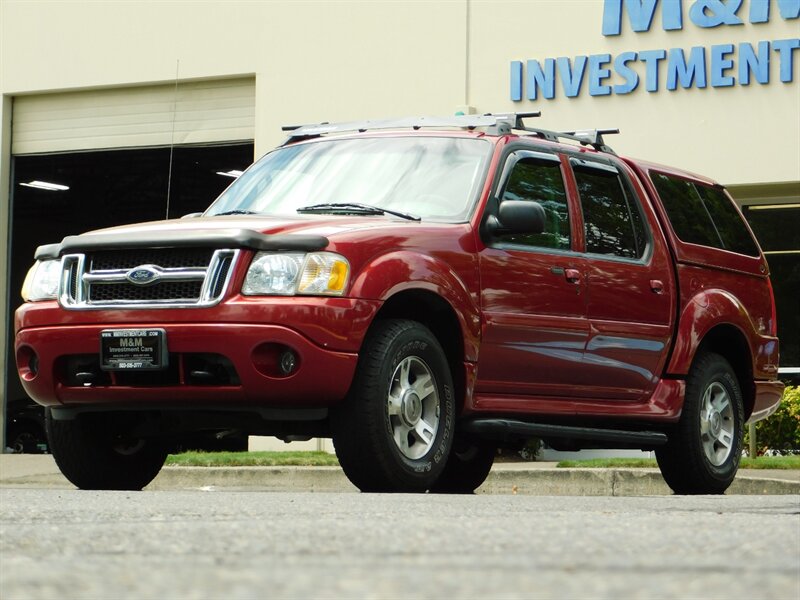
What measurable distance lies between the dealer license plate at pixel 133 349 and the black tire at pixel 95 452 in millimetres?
783

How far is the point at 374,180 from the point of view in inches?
326

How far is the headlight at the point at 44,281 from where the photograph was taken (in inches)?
305

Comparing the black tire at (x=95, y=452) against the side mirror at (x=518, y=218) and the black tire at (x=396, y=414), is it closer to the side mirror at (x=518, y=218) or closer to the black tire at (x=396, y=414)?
the black tire at (x=396, y=414)

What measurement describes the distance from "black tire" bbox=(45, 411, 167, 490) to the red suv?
0.01 m

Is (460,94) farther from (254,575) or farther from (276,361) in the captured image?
(254,575)

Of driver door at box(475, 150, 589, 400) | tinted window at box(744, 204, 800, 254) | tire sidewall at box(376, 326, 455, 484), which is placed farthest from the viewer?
tinted window at box(744, 204, 800, 254)

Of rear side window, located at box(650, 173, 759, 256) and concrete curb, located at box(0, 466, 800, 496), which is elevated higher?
rear side window, located at box(650, 173, 759, 256)

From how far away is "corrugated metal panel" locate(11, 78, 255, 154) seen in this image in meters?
18.8

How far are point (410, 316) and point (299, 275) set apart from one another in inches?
30.9

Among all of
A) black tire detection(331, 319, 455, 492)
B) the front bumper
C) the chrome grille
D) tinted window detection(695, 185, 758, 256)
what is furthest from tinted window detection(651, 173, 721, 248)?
the chrome grille

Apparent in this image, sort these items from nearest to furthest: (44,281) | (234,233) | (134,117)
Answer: (234,233) < (44,281) < (134,117)

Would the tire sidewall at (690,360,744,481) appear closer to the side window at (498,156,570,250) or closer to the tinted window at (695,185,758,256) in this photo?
the tinted window at (695,185,758,256)

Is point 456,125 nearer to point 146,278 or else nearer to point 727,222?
point 146,278

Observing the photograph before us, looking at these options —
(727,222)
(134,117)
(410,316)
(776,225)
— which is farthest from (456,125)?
(134,117)
